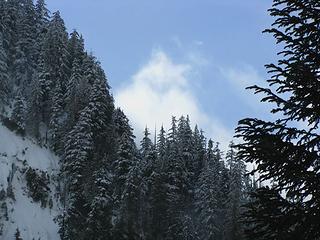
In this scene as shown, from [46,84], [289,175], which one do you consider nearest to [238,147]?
[289,175]

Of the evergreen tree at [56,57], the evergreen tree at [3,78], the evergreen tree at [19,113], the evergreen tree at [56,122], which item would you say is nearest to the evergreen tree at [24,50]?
the evergreen tree at [56,57]

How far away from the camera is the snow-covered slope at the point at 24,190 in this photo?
48.8 metres

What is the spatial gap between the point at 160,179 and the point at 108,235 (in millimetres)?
12526

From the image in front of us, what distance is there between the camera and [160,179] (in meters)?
59.9

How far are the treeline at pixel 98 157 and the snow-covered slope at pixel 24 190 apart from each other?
1.47m

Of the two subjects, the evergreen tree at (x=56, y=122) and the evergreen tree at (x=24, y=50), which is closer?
the evergreen tree at (x=56, y=122)

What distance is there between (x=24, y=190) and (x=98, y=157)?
1011 cm

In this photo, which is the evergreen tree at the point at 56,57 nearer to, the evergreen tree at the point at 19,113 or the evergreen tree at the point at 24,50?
the evergreen tree at the point at 24,50

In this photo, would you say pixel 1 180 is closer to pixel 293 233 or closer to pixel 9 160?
pixel 9 160

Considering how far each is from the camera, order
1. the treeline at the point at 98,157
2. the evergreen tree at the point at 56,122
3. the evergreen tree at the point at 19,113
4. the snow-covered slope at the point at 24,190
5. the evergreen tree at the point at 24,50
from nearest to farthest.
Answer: the snow-covered slope at the point at 24,190 < the treeline at the point at 98,157 < the evergreen tree at the point at 19,113 < the evergreen tree at the point at 56,122 < the evergreen tree at the point at 24,50

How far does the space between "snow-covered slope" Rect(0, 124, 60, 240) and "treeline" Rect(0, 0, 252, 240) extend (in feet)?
4.81

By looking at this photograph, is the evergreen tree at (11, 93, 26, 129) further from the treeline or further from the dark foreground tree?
the dark foreground tree

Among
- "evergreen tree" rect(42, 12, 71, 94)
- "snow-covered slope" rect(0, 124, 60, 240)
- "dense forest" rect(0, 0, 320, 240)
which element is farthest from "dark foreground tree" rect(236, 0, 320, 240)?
"evergreen tree" rect(42, 12, 71, 94)

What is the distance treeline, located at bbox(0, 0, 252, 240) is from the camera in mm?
53750
